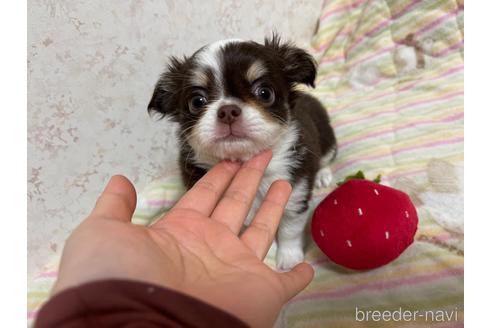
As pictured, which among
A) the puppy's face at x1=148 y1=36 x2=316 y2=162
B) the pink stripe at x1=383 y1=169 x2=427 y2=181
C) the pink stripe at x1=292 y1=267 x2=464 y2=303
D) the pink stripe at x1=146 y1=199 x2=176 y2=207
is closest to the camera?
the puppy's face at x1=148 y1=36 x2=316 y2=162

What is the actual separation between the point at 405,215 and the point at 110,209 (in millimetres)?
1002

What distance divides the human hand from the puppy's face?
0.47 feet

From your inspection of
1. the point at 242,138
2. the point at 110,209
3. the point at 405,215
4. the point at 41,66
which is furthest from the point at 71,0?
the point at 405,215

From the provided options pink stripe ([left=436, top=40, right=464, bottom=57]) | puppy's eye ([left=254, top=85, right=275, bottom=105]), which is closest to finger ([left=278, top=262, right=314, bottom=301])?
puppy's eye ([left=254, top=85, right=275, bottom=105])

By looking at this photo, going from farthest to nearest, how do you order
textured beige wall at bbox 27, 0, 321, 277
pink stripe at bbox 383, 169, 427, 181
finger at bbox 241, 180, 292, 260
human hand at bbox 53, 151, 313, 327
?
pink stripe at bbox 383, 169, 427, 181 < textured beige wall at bbox 27, 0, 321, 277 < finger at bbox 241, 180, 292, 260 < human hand at bbox 53, 151, 313, 327

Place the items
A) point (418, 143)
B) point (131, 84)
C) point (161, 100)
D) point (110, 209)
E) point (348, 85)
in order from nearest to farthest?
point (110, 209)
point (161, 100)
point (131, 84)
point (418, 143)
point (348, 85)

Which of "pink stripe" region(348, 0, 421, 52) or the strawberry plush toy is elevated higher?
"pink stripe" region(348, 0, 421, 52)

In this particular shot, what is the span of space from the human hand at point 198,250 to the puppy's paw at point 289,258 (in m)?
0.40

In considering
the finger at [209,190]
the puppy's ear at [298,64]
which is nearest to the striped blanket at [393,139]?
the finger at [209,190]

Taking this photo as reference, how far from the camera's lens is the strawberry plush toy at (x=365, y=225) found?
1.39 m

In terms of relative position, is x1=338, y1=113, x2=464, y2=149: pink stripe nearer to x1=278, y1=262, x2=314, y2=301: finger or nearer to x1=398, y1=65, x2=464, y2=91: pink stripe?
x1=398, y1=65, x2=464, y2=91: pink stripe

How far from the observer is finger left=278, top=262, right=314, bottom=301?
106 centimetres

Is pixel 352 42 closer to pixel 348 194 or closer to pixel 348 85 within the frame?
pixel 348 85

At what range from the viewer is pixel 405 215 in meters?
1.42
